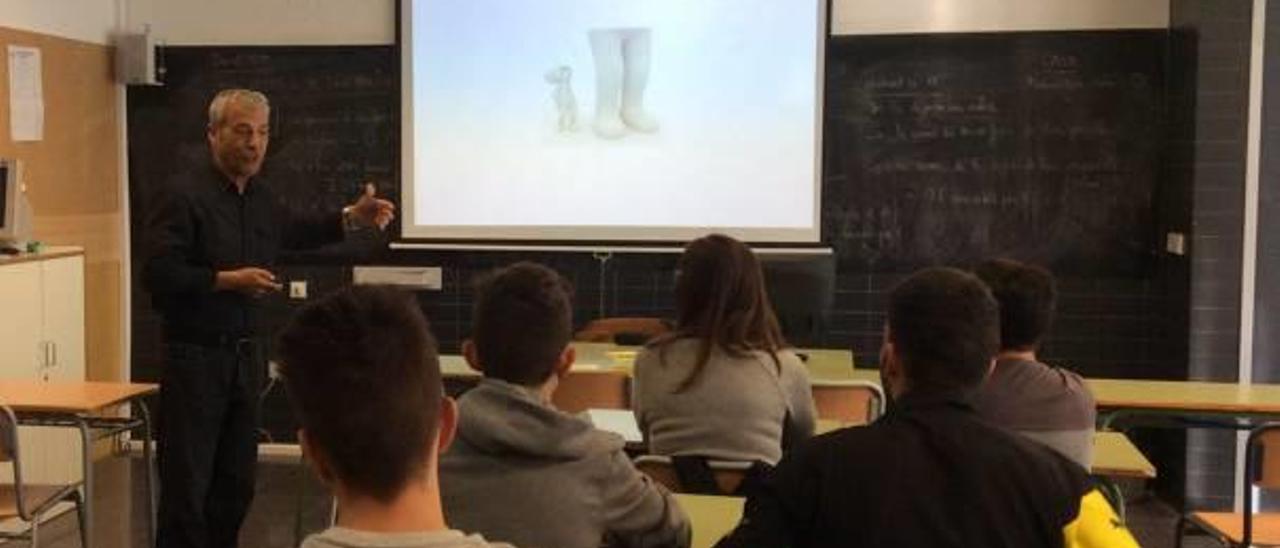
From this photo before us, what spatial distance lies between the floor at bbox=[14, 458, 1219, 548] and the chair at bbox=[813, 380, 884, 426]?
1.68m

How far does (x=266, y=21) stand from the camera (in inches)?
239

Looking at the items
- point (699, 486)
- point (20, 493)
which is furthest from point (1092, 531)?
point (20, 493)

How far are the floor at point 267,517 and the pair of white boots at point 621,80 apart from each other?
214cm

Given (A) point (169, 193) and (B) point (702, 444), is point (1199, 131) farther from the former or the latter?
(A) point (169, 193)

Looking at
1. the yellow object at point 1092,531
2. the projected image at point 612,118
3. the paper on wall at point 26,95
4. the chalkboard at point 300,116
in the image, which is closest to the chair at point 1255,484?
the yellow object at point 1092,531

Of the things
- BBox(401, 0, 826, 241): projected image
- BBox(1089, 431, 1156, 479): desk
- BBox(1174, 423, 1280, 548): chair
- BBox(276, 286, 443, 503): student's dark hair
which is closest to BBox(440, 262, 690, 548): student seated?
BBox(276, 286, 443, 503): student's dark hair

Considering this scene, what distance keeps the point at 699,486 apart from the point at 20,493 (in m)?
1.92

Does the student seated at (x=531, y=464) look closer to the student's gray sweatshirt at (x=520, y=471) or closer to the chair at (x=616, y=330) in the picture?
the student's gray sweatshirt at (x=520, y=471)

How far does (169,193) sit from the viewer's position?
360 centimetres

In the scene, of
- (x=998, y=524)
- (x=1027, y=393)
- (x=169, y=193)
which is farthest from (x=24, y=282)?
(x=998, y=524)

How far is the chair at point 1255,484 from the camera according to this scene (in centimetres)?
307

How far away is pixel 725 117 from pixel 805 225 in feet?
2.05

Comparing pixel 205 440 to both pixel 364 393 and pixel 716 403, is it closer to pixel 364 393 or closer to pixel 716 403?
pixel 716 403

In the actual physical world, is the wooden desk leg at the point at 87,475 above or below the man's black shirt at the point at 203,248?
below
